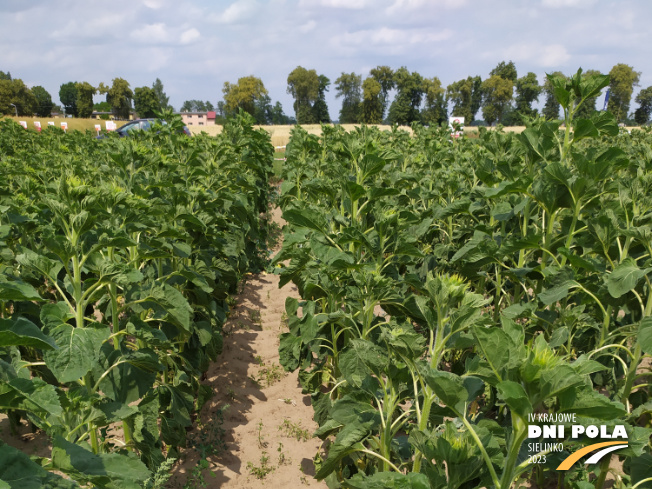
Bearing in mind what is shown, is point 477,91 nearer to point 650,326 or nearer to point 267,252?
point 267,252

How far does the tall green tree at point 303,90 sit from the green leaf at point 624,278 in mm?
84680

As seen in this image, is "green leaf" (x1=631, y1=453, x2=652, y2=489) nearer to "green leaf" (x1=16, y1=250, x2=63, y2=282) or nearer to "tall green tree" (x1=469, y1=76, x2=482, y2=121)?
"green leaf" (x1=16, y1=250, x2=63, y2=282)

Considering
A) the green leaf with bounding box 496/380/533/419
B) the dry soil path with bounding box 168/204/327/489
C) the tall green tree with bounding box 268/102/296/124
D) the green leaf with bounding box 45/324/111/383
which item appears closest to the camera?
the green leaf with bounding box 496/380/533/419

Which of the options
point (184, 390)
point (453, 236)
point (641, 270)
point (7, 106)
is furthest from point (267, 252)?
point (7, 106)

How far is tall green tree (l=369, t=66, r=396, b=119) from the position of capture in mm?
80500

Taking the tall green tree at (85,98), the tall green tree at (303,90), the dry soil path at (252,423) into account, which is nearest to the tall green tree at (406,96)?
the tall green tree at (303,90)

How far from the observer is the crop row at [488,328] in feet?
5.98

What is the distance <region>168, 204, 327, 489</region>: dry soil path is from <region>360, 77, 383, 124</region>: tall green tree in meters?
73.0

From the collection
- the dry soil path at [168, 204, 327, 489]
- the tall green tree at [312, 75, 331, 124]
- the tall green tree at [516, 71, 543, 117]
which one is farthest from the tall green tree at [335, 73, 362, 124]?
the dry soil path at [168, 204, 327, 489]

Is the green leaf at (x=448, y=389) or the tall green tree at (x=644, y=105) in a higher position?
the tall green tree at (x=644, y=105)

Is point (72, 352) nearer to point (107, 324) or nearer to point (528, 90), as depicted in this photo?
point (107, 324)

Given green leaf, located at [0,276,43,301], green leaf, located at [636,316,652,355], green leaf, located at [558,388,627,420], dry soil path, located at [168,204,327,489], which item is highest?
green leaf, located at [0,276,43,301]

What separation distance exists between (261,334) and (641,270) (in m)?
5.17

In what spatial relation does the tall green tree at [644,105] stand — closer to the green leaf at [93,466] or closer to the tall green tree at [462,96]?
the tall green tree at [462,96]
